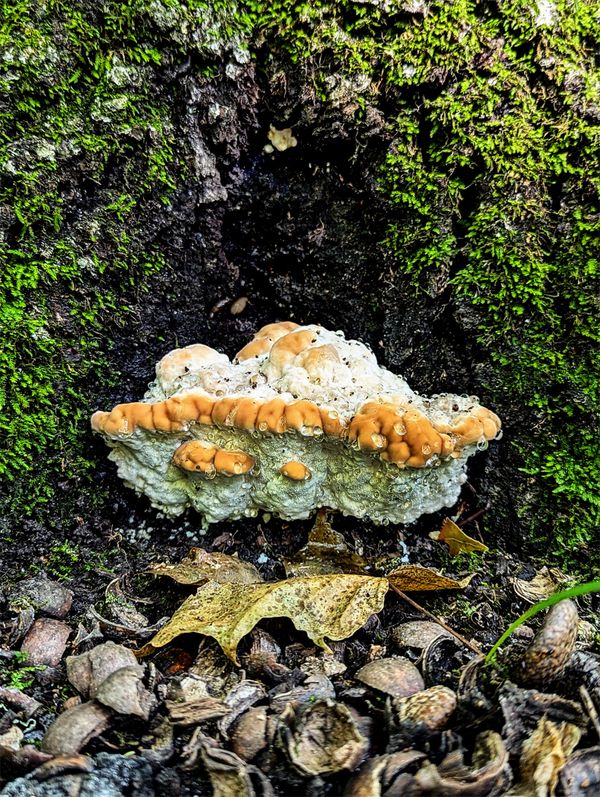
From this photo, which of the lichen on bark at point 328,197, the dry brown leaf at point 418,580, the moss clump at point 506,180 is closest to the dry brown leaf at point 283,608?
the dry brown leaf at point 418,580

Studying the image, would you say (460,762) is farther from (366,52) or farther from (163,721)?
(366,52)

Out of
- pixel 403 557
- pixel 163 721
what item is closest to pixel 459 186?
pixel 403 557

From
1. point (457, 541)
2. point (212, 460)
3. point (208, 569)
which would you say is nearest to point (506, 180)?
point (457, 541)

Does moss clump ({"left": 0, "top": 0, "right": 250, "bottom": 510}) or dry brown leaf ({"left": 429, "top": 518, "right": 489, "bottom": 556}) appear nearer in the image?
moss clump ({"left": 0, "top": 0, "right": 250, "bottom": 510})

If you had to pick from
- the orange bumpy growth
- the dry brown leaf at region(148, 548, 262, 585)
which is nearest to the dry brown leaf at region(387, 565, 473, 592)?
the dry brown leaf at region(148, 548, 262, 585)

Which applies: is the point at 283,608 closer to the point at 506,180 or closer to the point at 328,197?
the point at 328,197

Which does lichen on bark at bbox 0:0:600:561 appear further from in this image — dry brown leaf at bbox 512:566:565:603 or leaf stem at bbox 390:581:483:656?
leaf stem at bbox 390:581:483:656

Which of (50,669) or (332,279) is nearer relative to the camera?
(50,669)
